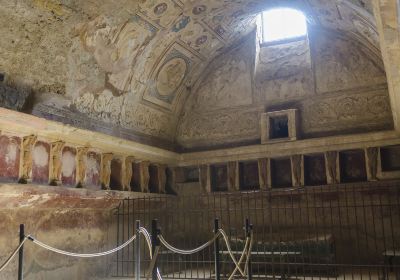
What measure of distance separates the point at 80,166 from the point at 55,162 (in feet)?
2.26

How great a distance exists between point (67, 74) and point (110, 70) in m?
1.17

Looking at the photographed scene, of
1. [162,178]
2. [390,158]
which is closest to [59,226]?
[162,178]

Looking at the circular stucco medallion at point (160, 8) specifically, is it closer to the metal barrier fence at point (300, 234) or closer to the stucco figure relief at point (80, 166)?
the stucco figure relief at point (80, 166)

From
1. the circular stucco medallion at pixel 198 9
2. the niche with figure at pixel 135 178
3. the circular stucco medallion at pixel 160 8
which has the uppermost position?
the circular stucco medallion at pixel 198 9

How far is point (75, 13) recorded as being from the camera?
7.74 meters

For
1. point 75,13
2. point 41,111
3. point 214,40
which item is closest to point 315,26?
point 214,40

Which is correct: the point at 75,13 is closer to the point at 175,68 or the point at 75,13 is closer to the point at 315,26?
the point at 175,68

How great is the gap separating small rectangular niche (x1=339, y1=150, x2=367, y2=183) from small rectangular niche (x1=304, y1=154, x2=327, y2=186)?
47 centimetres

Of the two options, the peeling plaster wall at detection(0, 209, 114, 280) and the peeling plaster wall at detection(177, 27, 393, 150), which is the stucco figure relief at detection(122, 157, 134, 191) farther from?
the peeling plaster wall at detection(177, 27, 393, 150)

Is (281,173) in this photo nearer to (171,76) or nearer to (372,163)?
(372,163)

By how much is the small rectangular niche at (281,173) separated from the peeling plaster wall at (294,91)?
2.69ft

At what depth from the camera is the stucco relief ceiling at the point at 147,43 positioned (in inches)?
316

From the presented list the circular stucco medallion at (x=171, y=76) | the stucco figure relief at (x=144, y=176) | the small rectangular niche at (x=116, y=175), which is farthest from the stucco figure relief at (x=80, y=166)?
the circular stucco medallion at (x=171, y=76)

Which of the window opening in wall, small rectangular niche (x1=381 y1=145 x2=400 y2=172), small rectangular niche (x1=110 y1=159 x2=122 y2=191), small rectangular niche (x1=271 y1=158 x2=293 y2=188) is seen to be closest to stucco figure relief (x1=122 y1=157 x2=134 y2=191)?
small rectangular niche (x1=110 y1=159 x2=122 y2=191)
